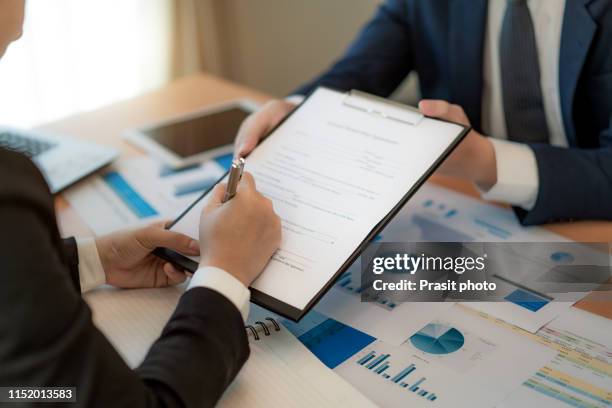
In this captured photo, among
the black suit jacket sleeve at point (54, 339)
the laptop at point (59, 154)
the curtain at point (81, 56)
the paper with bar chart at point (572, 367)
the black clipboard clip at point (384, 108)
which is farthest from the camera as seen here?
the curtain at point (81, 56)

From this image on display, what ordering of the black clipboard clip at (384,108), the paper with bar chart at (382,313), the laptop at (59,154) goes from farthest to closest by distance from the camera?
1. the laptop at (59,154)
2. the black clipboard clip at (384,108)
3. the paper with bar chart at (382,313)

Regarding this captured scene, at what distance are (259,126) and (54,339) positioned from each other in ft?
1.87

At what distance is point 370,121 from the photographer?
2.97 feet

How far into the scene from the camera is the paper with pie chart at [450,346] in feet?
2.35

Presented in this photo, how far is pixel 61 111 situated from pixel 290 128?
5.09ft

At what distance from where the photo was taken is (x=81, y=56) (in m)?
2.21

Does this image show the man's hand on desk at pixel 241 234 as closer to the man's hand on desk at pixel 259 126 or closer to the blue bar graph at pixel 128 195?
the man's hand on desk at pixel 259 126

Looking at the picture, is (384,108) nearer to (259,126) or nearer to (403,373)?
(259,126)

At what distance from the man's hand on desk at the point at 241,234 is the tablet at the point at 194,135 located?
0.47m

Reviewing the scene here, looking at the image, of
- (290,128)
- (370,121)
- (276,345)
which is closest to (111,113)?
(290,128)

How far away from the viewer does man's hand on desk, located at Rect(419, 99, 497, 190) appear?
0.96 meters

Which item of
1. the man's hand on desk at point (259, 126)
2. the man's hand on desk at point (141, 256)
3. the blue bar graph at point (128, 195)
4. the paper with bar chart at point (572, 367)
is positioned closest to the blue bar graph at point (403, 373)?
the paper with bar chart at point (572, 367)

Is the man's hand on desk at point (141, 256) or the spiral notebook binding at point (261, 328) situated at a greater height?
the man's hand on desk at point (141, 256)

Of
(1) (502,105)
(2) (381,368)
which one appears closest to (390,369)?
(2) (381,368)
